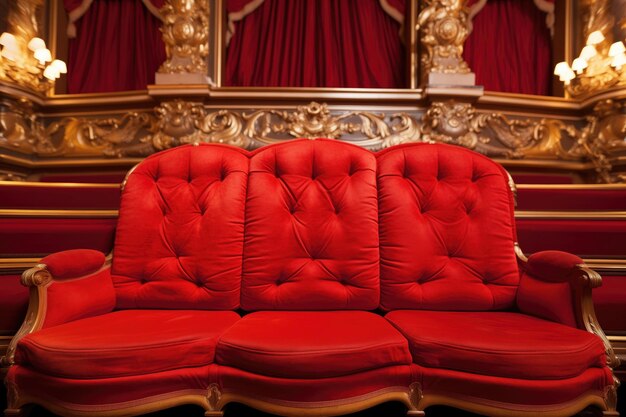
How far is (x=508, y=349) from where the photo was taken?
2.88 ft

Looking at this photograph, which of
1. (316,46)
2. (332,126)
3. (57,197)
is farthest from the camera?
(316,46)

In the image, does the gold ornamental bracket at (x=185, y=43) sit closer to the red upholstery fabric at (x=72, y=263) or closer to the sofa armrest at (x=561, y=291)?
the red upholstery fabric at (x=72, y=263)

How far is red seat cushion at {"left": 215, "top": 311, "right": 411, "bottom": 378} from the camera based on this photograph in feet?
2.89

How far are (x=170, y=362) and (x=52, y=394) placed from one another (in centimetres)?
30

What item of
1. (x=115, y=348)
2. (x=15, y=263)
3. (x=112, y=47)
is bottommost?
(x=115, y=348)

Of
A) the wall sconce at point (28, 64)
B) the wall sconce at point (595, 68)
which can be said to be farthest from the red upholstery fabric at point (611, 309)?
the wall sconce at point (28, 64)

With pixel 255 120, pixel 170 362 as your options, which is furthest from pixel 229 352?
pixel 255 120

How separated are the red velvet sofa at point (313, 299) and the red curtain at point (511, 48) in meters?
2.18

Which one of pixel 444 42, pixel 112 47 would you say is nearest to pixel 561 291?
pixel 444 42

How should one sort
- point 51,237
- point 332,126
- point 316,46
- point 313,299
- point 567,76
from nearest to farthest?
point 313,299
point 51,237
point 332,126
point 567,76
point 316,46

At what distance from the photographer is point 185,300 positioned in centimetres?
128

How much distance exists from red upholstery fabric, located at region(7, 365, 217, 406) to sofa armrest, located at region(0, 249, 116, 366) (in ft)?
0.31

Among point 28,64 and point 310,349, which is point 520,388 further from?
point 28,64

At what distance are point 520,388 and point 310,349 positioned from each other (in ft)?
1.75
